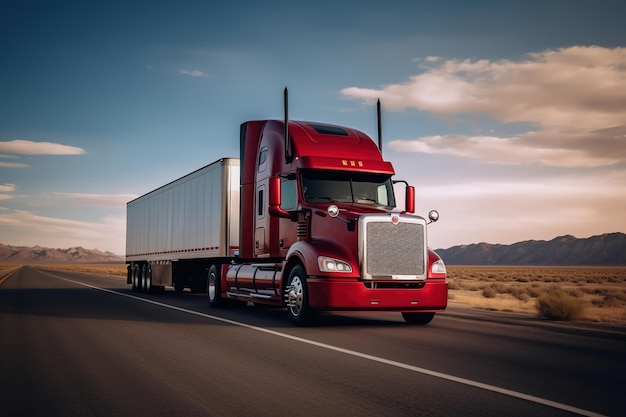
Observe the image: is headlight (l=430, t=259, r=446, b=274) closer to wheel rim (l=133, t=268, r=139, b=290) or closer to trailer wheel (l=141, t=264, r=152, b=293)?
trailer wheel (l=141, t=264, r=152, b=293)

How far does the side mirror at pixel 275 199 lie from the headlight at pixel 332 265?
1879 millimetres

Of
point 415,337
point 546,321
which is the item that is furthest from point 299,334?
point 546,321

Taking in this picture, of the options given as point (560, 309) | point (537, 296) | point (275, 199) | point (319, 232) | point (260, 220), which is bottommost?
point (537, 296)

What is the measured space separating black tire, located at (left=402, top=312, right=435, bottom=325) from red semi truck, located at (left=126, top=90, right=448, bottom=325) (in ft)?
0.08

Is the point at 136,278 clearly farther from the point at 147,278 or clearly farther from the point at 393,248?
the point at 393,248

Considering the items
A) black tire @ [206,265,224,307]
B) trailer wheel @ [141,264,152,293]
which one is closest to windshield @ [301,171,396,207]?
black tire @ [206,265,224,307]

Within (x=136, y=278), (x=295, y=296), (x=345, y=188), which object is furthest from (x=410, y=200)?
(x=136, y=278)

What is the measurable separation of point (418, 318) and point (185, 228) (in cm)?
1123

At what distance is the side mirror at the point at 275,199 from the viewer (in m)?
14.4

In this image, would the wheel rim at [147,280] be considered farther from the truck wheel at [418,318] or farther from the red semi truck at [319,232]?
→ the truck wheel at [418,318]

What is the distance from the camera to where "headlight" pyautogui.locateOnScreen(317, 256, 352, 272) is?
13.0 m

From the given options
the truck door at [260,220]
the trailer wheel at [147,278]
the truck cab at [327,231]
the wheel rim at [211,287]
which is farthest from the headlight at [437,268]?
the trailer wheel at [147,278]

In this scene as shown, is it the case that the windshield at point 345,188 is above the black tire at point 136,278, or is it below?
above

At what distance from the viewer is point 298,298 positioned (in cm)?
1374
